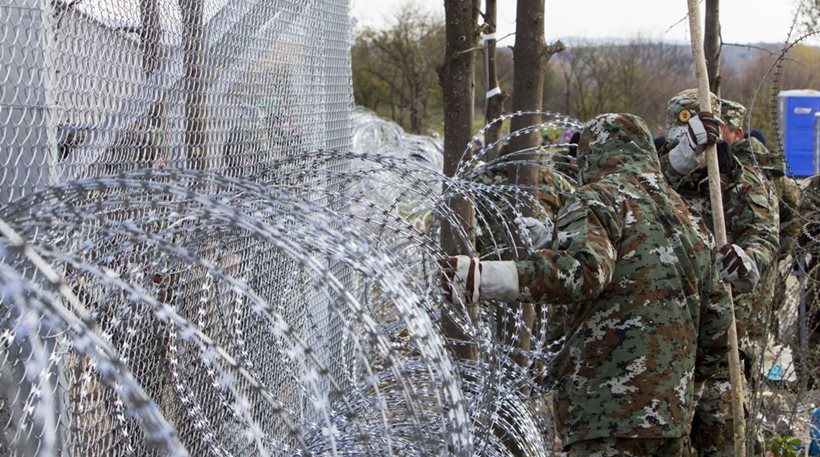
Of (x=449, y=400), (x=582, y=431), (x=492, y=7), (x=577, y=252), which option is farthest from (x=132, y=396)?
(x=492, y=7)

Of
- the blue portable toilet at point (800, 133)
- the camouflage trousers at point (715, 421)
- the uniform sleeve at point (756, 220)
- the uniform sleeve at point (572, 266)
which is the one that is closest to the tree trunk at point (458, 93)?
the camouflage trousers at point (715, 421)

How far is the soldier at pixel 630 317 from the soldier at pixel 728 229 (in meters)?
0.56

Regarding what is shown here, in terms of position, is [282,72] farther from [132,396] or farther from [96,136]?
[132,396]

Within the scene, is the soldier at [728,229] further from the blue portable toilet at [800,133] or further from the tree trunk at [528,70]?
the blue portable toilet at [800,133]

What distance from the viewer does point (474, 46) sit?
16.7ft

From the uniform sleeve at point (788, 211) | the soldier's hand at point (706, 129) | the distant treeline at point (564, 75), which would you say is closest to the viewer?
the soldier's hand at point (706, 129)

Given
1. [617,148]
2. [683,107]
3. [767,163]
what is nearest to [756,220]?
[683,107]

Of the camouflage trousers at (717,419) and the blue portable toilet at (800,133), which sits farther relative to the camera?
the blue portable toilet at (800,133)

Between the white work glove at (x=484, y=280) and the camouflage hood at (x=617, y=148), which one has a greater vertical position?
the camouflage hood at (x=617, y=148)

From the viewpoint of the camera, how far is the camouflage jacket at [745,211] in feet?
15.7

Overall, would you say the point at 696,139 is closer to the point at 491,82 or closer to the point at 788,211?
the point at 491,82

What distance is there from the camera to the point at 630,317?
341 cm

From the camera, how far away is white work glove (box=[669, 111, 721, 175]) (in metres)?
4.06

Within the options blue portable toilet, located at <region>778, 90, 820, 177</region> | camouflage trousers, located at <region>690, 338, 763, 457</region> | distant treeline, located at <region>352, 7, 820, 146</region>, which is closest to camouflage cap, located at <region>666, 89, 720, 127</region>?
camouflage trousers, located at <region>690, 338, 763, 457</region>
